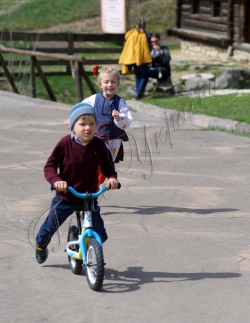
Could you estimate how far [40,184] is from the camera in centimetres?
753

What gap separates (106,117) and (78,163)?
169 cm

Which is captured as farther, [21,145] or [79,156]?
[21,145]

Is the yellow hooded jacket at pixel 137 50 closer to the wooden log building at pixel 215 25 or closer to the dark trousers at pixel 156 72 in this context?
the dark trousers at pixel 156 72

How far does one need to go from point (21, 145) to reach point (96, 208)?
518 cm

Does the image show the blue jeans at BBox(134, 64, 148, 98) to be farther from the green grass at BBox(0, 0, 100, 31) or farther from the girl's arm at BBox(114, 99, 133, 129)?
the green grass at BBox(0, 0, 100, 31)

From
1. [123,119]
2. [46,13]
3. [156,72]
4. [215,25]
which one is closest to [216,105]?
[156,72]

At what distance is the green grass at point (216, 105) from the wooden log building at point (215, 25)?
8.04 meters

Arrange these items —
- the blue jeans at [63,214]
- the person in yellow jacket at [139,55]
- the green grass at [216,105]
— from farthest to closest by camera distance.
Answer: the person in yellow jacket at [139,55], the green grass at [216,105], the blue jeans at [63,214]

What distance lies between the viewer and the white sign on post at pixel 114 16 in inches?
760

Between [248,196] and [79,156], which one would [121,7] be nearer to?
[248,196]

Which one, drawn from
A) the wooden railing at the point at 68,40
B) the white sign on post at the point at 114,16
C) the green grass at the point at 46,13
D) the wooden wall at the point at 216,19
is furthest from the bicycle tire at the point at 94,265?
the green grass at the point at 46,13

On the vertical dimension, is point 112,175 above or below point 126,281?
above

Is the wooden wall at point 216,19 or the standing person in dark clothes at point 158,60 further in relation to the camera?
the wooden wall at point 216,19

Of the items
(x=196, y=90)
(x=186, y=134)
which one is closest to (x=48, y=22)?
(x=196, y=90)
